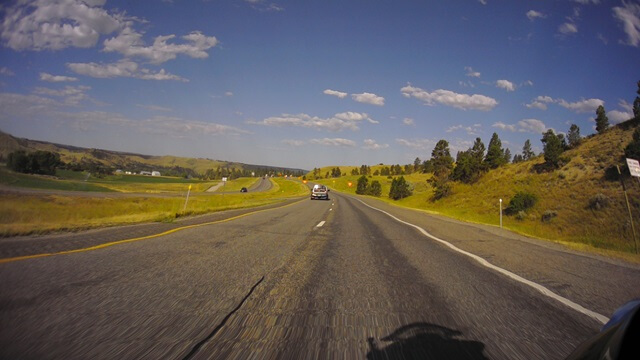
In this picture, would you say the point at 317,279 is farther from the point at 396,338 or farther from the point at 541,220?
the point at 541,220

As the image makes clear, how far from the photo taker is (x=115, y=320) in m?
3.32

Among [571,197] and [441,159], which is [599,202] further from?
[441,159]

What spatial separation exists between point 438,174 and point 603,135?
20688 mm

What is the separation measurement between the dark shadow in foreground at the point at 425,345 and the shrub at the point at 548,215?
28.7 m

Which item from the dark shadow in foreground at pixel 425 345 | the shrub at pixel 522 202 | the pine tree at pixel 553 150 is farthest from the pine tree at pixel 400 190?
the dark shadow in foreground at pixel 425 345

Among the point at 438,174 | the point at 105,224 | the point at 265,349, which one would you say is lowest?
the point at 105,224

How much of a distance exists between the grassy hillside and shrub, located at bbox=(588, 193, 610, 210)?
29 cm

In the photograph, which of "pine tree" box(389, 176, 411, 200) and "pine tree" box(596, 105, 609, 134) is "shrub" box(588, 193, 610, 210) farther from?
"pine tree" box(389, 176, 411, 200)

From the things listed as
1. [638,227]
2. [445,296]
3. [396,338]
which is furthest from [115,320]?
[638,227]

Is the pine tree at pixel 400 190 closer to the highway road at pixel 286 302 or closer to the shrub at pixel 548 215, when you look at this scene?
the shrub at pixel 548 215

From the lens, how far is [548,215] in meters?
27.3

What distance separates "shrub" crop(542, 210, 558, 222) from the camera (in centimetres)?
2685

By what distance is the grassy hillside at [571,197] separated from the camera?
21.0 metres

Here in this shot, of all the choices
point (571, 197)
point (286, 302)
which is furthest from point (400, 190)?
point (286, 302)
